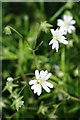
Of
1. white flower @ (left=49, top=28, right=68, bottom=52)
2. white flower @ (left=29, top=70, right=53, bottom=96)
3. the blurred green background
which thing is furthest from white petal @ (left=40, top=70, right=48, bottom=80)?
the blurred green background

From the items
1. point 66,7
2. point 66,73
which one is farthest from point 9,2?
point 66,73

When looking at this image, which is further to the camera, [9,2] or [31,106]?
[9,2]

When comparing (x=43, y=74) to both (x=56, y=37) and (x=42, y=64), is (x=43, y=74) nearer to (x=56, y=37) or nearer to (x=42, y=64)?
(x=56, y=37)

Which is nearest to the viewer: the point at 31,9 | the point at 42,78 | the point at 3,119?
the point at 42,78

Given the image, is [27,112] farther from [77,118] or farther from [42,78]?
[42,78]

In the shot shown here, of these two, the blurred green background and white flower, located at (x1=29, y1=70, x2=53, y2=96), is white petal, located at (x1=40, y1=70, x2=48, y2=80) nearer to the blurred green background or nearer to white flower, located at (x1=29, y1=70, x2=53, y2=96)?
white flower, located at (x1=29, y1=70, x2=53, y2=96)

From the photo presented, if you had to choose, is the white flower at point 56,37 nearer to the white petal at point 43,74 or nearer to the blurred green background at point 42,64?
the white petal at point 43,74

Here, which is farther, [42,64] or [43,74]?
[42,64]

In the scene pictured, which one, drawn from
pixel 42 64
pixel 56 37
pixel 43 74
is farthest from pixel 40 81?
pixel 42 64
